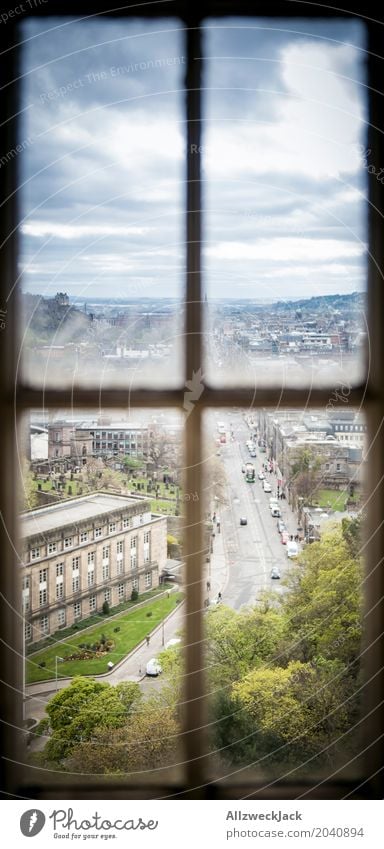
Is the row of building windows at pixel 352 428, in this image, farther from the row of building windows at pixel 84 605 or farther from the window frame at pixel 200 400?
the row of building windows at pixel 84 605

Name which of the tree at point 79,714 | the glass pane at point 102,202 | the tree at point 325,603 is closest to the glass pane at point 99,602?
the tree at point 79,714

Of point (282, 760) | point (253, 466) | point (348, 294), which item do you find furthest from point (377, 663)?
point (348, 294)

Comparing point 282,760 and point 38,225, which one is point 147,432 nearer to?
point 38,225

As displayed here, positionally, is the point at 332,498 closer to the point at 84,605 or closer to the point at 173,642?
the point at 173,642

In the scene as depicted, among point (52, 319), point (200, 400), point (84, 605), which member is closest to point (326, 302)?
point (200, 400)

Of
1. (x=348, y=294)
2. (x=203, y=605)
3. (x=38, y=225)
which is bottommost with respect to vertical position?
(x=203, y=605)

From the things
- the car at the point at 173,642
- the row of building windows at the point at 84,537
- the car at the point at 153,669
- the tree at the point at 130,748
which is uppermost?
the row of building windows at the point at 84,537
